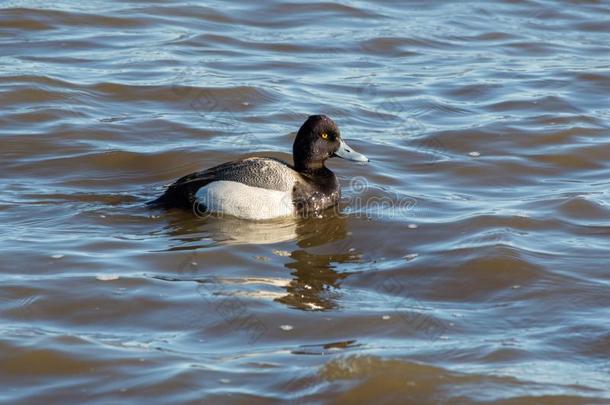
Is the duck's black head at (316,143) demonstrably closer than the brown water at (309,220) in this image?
No

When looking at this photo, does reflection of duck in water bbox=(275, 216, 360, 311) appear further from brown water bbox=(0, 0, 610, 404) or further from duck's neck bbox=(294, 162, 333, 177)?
duck's neck bbox=(294, 162, 333, 177)

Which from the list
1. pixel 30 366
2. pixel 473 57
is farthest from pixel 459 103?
pixel 30 366

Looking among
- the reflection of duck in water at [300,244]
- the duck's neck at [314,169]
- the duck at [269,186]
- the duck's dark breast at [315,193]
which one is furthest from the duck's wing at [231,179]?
the duck's neck at [314,169]

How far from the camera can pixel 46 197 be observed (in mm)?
10633

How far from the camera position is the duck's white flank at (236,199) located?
10.1 meters

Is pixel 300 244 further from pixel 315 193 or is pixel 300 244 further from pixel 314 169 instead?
pixel 314 169

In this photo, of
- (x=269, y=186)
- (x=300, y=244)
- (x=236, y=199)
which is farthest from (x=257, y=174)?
(x=300, y=244)

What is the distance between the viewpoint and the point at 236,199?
10.1 meters

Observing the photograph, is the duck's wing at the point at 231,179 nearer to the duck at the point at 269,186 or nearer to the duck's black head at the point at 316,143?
the duck at the point at 269,186

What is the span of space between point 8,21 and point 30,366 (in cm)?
1028

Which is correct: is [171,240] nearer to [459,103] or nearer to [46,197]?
[46,197]

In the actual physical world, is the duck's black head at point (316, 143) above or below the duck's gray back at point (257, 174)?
above

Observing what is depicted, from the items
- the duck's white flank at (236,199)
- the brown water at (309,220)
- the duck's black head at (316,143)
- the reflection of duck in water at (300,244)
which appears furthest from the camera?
the duck's black head at (316,143)

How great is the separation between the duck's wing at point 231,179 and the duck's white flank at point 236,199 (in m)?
0.05
